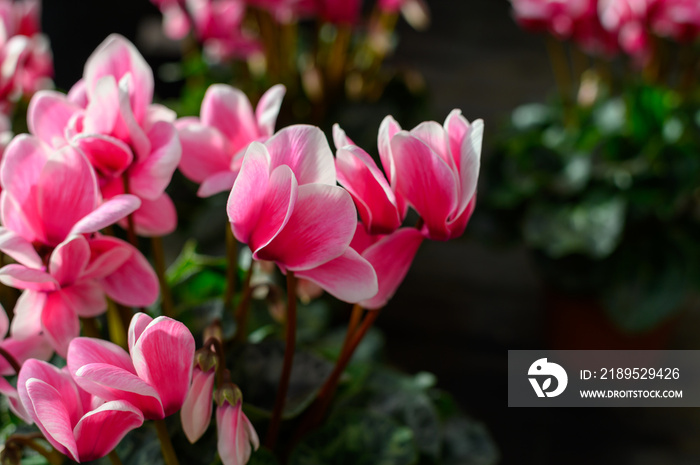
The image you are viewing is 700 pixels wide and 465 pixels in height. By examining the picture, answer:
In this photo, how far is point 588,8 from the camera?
0.96 meters

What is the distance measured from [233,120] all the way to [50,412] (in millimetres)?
189

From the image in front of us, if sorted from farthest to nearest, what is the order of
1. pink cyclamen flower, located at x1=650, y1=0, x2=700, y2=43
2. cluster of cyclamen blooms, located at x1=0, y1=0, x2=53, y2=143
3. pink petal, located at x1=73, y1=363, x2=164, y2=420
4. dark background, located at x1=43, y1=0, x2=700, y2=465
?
dark background, located at x1=43, y1=0, x2=700, y2=465 < pink cyclamen flower, located at x1=650, y1=0, x2=700, y2=43 < cluster of cyclamen blooms, located at x1=0, y1=0, x2=53, y2=143 < pink petal, located at x1=73, y1=363, x2=164, y2=420

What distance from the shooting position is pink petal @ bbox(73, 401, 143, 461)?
0.87 ft

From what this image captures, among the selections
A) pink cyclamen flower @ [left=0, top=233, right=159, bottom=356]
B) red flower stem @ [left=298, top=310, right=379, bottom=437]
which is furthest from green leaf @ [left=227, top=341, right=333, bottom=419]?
pink cyclamen flower @ [left=0, top=233, right=159, bottom=356]

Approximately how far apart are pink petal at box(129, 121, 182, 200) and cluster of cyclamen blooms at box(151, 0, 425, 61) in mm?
682

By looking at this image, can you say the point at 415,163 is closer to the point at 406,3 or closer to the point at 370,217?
the point at 370,217

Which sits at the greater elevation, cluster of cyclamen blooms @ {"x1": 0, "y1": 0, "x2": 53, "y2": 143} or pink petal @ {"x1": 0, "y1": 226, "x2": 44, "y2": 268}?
cluster of cyclamen blooms @ {"x1": 0, "y1": 0, "x2": 53, "y2": 143}

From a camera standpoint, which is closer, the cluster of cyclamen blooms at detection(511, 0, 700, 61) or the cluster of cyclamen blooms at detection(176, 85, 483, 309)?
the cluster of cyclamen blooms at detection(176, 85, 483, 309)

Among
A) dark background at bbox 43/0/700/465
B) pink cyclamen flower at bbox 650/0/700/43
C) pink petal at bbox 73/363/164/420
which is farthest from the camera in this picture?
dark background at bbox 43/0/700/465

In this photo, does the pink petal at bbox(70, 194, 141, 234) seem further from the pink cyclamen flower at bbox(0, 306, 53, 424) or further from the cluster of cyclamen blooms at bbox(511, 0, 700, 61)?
the cluster of cyclamen blooms at bbox(511, 0, 700, 61)

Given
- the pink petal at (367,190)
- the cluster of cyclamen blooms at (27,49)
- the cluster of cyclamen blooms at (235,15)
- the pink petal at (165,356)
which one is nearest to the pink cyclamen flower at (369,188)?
the pink petal at (367,190)

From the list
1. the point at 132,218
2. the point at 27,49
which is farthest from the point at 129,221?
the point at 27,49

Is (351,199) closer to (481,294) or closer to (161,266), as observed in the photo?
(161,266)

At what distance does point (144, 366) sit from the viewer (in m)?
0.26
